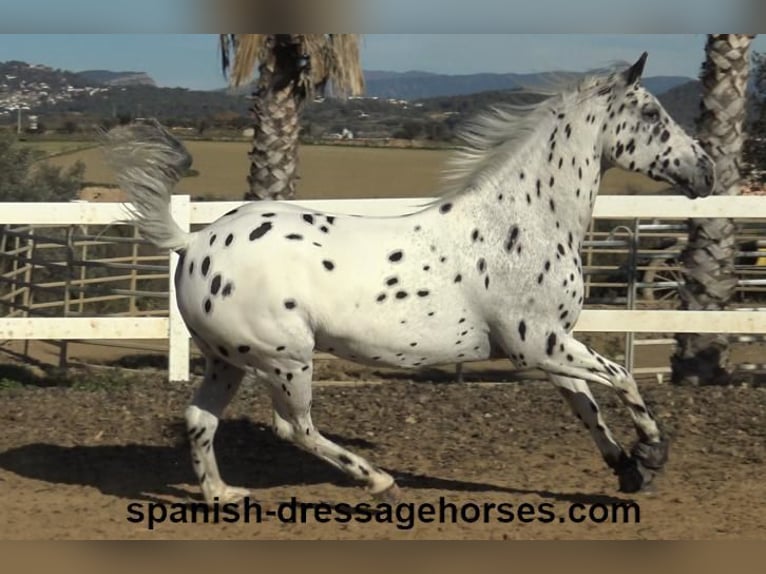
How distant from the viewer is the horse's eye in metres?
5.44

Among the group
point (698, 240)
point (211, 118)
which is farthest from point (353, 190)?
point (698, 240)

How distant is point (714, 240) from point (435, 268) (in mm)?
5237

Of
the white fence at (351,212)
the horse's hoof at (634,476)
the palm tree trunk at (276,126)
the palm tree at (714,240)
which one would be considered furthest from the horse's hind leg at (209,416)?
the palm tree trunk at (276,126)

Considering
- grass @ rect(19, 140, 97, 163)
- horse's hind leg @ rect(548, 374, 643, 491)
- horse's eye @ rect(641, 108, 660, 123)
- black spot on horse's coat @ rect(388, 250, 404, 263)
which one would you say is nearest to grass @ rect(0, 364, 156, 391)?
black spot on horse's coat @ rect(388, 250, 404, 263)

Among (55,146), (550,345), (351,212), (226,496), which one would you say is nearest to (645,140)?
(550,345)

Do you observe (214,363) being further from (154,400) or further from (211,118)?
(211,118)

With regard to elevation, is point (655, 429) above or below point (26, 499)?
above

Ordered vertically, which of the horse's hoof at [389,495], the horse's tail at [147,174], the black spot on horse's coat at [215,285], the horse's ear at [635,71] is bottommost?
the horse's hoof at [389,495]

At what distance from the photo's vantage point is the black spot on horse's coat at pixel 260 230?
16.2ft

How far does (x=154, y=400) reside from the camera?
7.68 metres

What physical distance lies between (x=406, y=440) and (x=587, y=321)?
6.58 ft

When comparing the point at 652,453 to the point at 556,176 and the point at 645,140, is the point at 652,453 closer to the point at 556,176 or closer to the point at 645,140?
the point at 556,176

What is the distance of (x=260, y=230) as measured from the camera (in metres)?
4.97

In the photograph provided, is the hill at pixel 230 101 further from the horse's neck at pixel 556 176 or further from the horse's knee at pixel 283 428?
the horse's knee at pixel 283 428
